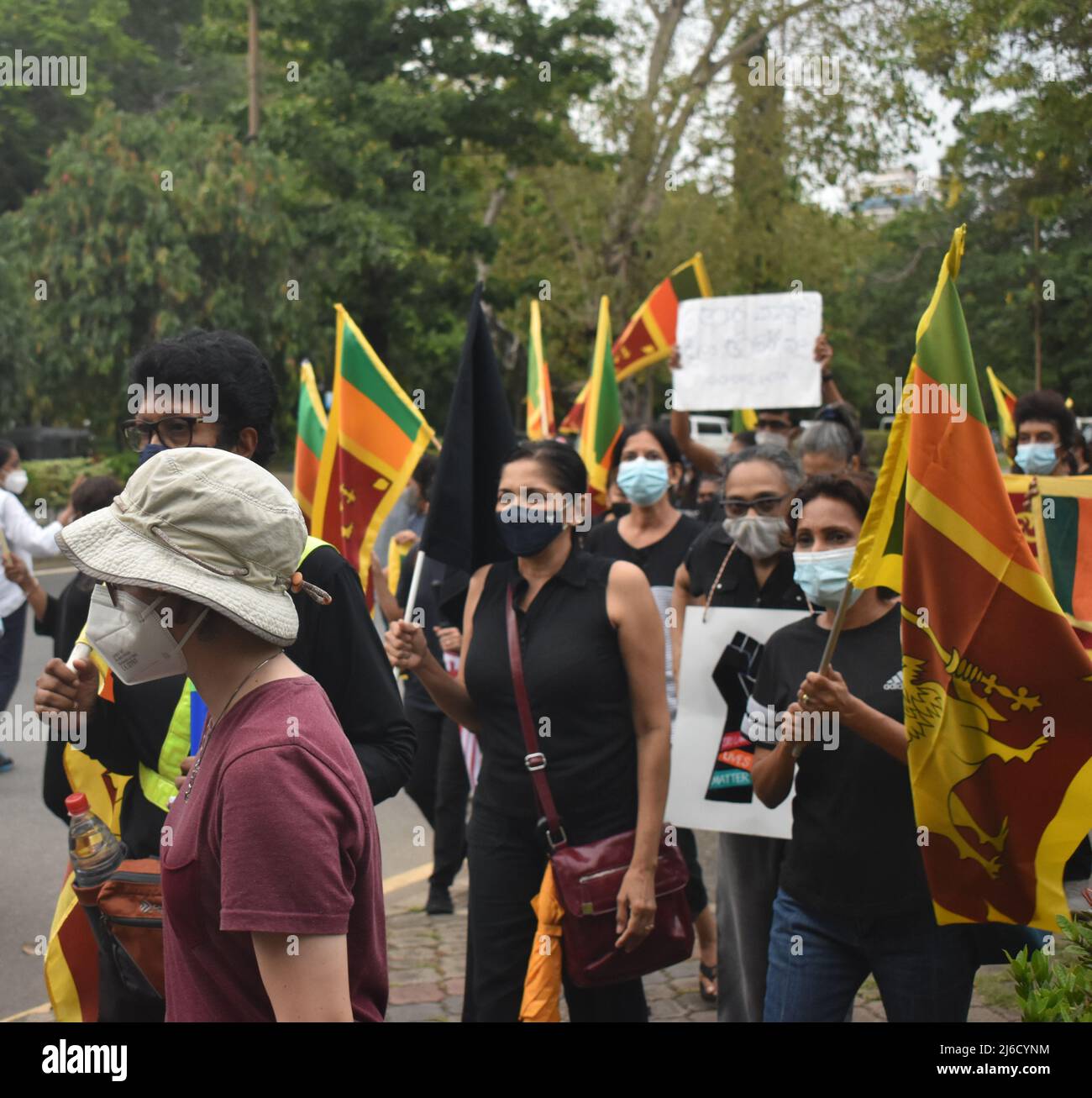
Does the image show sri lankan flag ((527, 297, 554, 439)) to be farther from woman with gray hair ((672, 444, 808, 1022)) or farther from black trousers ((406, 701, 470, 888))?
woman with gray hair ((672, 444, 808, 1022))

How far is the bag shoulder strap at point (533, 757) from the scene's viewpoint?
392 centimetres

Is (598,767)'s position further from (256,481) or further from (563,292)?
(563,292)

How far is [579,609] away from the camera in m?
4.02

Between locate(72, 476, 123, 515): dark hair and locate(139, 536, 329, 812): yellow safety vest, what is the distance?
198cm

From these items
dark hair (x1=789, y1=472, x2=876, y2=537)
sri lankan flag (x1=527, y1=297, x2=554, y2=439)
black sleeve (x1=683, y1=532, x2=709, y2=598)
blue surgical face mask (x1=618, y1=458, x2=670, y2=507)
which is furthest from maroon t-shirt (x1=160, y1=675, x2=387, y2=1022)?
sri lankan flag (x1=527, y1=297, x2=554, y2=439)

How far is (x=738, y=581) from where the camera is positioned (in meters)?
4.75

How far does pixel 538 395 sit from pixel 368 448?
3287mm

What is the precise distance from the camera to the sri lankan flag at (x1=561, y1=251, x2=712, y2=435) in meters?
8.98

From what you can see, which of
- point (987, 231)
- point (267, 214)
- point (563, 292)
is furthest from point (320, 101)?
point (987, 231)

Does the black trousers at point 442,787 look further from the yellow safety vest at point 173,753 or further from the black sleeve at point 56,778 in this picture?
the yellow safety vest at point 173,753

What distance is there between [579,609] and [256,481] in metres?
1.95

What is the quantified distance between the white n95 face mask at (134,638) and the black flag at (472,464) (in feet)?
7.19

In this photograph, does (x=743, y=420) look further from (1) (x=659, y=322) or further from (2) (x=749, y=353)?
(2) (x=749, y=353)

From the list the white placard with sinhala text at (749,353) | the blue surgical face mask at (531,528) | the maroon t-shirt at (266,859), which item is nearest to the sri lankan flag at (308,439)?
the white placard with sinhala text at (749,353)
